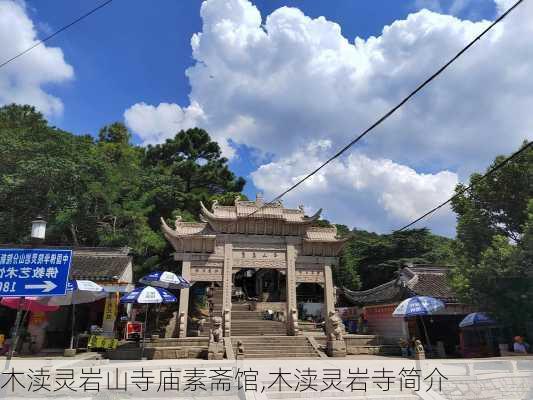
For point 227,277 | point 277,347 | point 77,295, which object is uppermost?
point 227,277

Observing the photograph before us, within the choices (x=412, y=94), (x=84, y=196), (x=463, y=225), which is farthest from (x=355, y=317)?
(x=412, y=94)

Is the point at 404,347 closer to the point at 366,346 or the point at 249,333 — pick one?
the point at 366,346

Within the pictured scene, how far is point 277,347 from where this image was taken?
→ 14906mm

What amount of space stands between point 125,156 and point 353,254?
1192 inches

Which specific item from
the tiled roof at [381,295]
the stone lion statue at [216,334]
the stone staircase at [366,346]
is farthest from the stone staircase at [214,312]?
the tiled roof at [381,295]

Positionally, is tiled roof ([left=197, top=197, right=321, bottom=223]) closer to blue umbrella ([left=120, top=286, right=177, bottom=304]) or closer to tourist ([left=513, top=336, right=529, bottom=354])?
blue umbrella ([left=120, top=286, right=177, bottom=304])

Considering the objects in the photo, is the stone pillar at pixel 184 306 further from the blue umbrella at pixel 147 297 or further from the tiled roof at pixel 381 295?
the tiled roof at pixel 381 295

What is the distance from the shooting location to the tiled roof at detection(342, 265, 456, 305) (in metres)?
18.0

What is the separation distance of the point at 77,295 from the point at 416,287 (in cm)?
1482

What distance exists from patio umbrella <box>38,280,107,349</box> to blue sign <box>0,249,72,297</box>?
6338 mm

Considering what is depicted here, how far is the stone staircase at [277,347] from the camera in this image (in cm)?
1445

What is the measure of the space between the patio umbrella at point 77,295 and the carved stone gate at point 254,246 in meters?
3.80

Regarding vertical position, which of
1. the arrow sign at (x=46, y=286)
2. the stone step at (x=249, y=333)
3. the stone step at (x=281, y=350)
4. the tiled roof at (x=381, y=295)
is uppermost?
the tiled roof at (x=381, y=295)


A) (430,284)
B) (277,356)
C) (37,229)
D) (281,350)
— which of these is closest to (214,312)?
(281,350)
